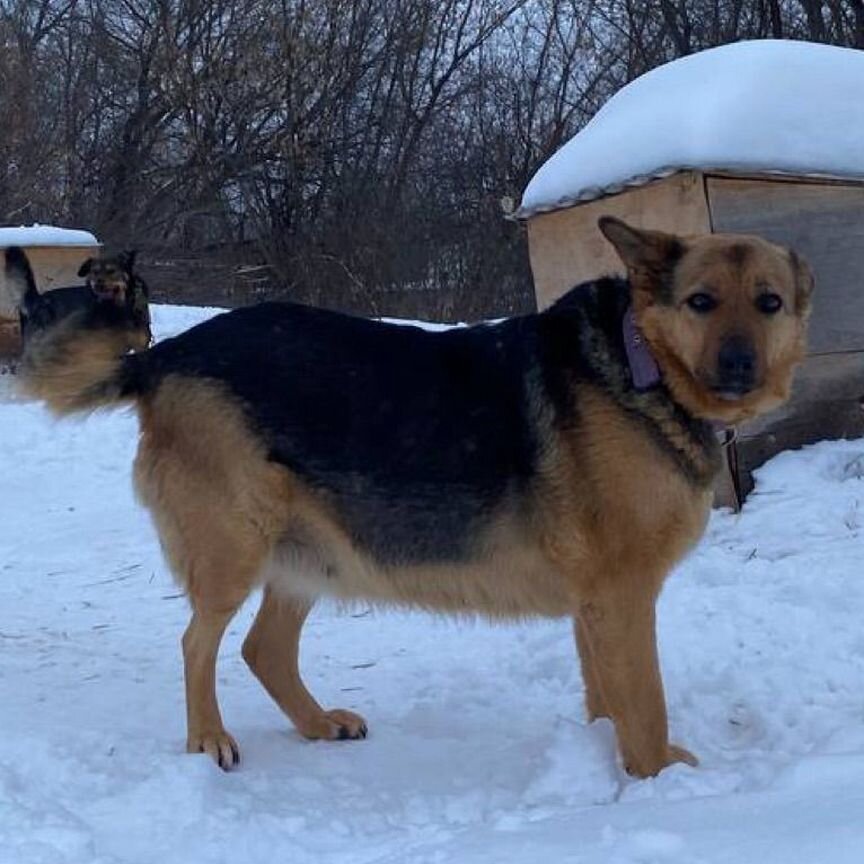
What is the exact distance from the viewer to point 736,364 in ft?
13.1

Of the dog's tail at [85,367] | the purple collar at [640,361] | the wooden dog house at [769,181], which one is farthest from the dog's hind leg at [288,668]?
the wooden dog house at [769,181]

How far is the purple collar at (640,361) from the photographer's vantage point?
4.13m

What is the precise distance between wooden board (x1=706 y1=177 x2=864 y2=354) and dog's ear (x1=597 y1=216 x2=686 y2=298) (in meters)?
3.13

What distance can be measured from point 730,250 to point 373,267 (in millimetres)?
19531

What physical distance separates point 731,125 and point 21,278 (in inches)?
307

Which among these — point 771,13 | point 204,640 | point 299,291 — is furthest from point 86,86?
point 204,640

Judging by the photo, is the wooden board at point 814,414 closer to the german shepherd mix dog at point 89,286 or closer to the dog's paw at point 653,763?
the dog's paw at point 653,763

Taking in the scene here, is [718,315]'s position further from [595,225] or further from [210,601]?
[595,225]

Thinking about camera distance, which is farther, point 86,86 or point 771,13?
point 86,86

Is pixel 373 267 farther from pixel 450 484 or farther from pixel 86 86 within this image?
pixel 450 484

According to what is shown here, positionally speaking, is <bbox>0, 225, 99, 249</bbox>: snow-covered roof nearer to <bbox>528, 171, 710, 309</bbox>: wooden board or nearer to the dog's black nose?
<bbox>528, 171, 710, 309</bbox>: wooden board

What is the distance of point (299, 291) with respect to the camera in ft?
80.9

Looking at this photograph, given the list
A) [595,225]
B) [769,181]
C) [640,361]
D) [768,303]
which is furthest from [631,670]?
[595,225]

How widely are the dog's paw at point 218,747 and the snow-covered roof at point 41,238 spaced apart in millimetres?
11100
